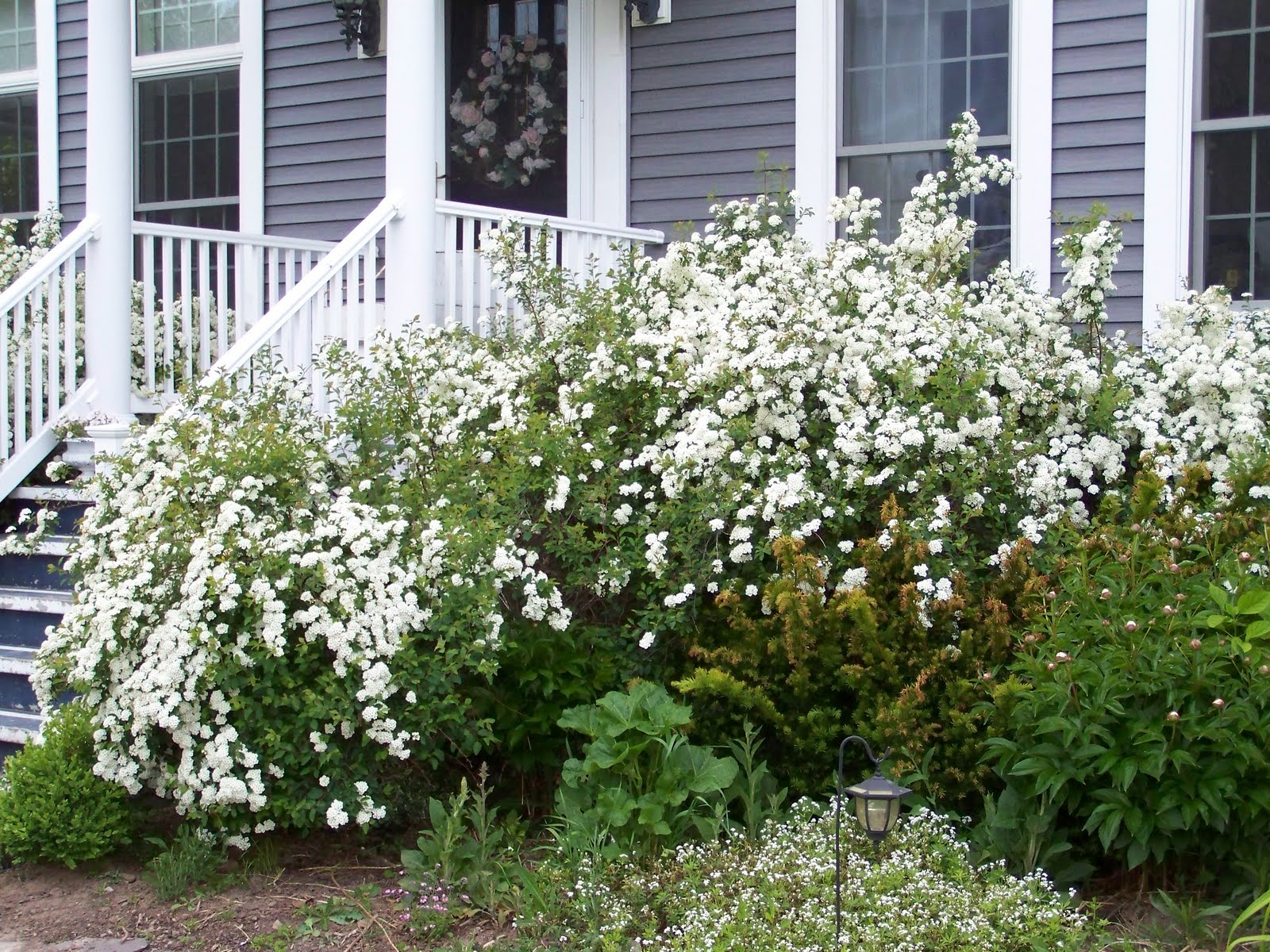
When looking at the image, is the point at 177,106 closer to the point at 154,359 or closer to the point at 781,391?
the point at 154,359

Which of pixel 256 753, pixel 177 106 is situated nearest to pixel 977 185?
pixel 256 753

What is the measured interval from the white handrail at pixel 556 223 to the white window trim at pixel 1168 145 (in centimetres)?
248

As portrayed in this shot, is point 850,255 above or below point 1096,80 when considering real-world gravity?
below

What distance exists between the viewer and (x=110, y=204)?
6.06m

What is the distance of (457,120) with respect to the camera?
7.60m

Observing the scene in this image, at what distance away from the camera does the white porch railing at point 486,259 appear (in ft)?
19.6

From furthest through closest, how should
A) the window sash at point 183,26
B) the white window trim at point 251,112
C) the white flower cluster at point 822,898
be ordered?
the window sash at point 183,26 < the white window trim at point 251,112 < the white flower cluster at point 822,898

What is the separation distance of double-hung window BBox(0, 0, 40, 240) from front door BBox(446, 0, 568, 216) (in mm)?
3543

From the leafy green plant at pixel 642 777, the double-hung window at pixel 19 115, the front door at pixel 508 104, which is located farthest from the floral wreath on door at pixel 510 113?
the leafy green plant at pixel 642 777

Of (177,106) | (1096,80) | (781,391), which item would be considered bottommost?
(781,391)

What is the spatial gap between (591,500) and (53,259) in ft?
10.9

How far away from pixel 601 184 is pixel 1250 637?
15.4 feet

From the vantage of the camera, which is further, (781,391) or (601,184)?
(601,184)

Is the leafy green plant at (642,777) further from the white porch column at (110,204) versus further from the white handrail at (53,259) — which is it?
the white handrail at (53,259)
